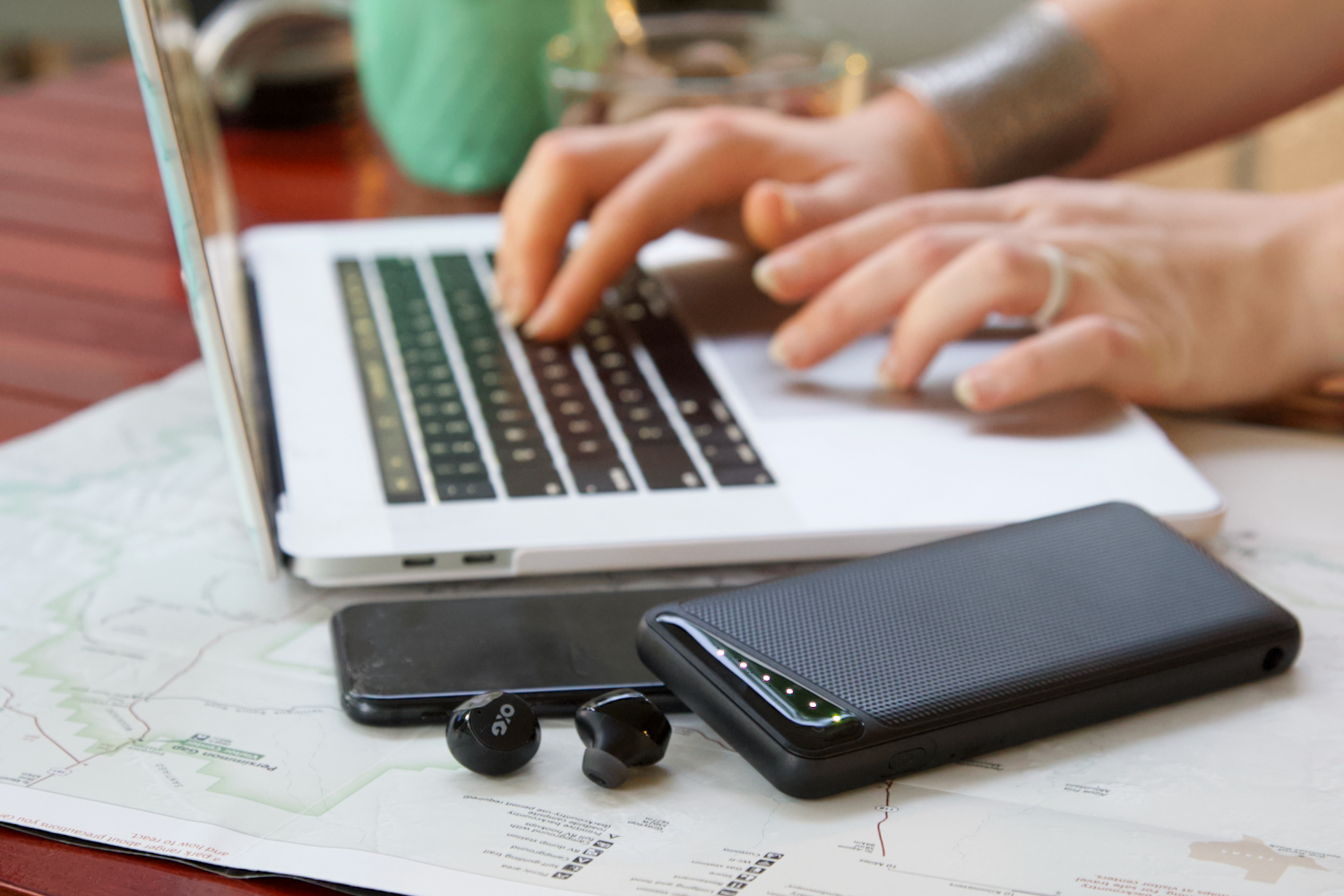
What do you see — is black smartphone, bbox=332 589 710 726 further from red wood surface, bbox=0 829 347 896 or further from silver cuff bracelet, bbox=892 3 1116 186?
silver cuff bracelet, bbox=892 3 1116 186

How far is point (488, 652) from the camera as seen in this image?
1.27 feet

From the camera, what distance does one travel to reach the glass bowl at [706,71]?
799mm

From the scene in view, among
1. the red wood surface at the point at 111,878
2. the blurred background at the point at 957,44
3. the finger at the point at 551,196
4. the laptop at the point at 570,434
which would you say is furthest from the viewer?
the blurred background at the point at 957,44

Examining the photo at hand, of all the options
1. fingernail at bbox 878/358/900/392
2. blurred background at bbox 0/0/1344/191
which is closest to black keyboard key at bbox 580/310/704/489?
fingernail at bbox 878/358/900/392

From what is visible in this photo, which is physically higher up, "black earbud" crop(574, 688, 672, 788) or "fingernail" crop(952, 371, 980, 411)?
"black earbud" crop(574, 688, 672, 788)

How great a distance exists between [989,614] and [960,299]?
0.22 m

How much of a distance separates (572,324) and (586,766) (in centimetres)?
33

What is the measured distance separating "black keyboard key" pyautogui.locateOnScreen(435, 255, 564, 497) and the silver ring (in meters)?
0.25

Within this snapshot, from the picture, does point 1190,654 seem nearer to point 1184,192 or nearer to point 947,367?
point 947,367

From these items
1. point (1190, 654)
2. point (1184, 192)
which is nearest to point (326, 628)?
point (1190, 654)

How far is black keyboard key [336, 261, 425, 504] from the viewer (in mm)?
476

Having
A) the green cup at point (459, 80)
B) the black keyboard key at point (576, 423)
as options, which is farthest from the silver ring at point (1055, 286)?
the green cup at point (459, 80)

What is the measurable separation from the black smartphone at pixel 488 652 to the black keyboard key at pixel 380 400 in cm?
8

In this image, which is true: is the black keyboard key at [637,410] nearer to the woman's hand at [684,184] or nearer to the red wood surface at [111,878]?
the woman's hand at [684,184]
